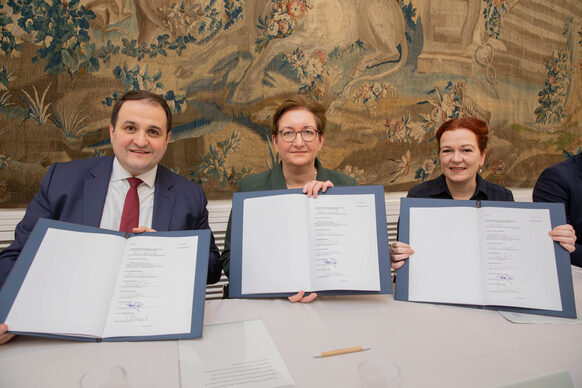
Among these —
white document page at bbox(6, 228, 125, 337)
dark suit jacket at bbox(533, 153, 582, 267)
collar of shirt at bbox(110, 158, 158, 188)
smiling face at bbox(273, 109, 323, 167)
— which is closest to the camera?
white document page at bbox(6, 228, 125, 337)

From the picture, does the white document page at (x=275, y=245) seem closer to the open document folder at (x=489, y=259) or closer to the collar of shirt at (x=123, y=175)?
the open document folder at (x=489, y=259)

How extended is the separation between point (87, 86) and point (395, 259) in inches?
84.5

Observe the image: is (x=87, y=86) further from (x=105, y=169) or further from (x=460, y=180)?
(x=460, y=180)

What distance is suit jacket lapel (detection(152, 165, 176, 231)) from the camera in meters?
1.53

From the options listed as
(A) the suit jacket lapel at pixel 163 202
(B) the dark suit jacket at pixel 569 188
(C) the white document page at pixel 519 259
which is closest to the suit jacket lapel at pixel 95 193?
(A) the suit jacket lapel at pixel 163 202

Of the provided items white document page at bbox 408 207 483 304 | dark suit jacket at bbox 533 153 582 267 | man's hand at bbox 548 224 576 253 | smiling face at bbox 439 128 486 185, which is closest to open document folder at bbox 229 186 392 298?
white document page at bbox 408 207 483 304

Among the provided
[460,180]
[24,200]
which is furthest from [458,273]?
[24,200]

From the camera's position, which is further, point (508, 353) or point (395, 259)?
point (395, 259)

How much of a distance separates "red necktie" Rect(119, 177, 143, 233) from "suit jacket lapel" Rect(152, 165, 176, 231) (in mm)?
81

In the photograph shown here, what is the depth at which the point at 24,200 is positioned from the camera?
6.89ft

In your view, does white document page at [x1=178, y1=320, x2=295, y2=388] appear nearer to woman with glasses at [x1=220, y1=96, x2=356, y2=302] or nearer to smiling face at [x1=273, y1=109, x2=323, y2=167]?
woman with glasses at [x1=220, y1=96, x2=356, y2=302]

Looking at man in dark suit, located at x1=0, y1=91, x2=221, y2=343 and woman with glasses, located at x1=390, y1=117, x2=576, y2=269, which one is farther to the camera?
woman with glasses, located at x1=390, y1=117, x2=576, y2=269

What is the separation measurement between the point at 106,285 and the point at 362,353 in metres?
0.80

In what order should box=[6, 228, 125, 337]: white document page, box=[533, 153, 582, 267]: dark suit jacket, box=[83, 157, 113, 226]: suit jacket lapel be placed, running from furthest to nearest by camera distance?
box=[533, 153, 582, 267]: dark suit jacket < box=[83, 157, 113, 226]: suit jacket lapel < box=[6, 228, 125, 337]: white document page
